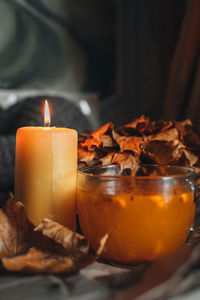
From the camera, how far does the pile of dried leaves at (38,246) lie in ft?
0.82

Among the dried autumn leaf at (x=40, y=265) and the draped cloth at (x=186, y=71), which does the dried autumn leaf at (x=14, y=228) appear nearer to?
the dried autumn leaf at (x=40, y=265)

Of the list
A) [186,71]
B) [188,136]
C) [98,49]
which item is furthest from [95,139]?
[98,49]

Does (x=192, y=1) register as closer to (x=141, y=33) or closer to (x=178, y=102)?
(x=178, y=102)

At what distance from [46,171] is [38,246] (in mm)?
73

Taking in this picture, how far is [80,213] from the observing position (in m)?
0.32

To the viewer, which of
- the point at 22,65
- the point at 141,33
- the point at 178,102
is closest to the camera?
the point at 178,102

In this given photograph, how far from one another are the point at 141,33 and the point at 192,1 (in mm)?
476

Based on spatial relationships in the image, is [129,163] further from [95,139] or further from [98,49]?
[98,49]

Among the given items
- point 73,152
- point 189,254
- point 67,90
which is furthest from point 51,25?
point 189,254

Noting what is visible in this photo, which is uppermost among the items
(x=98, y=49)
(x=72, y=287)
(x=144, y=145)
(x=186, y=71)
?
(x=98, y=49)

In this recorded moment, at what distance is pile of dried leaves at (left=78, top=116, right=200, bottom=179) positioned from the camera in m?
0.35

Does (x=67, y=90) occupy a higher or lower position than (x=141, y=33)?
lower

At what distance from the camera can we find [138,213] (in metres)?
0.28

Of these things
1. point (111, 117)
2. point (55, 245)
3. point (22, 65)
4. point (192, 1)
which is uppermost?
point (192, 1)
